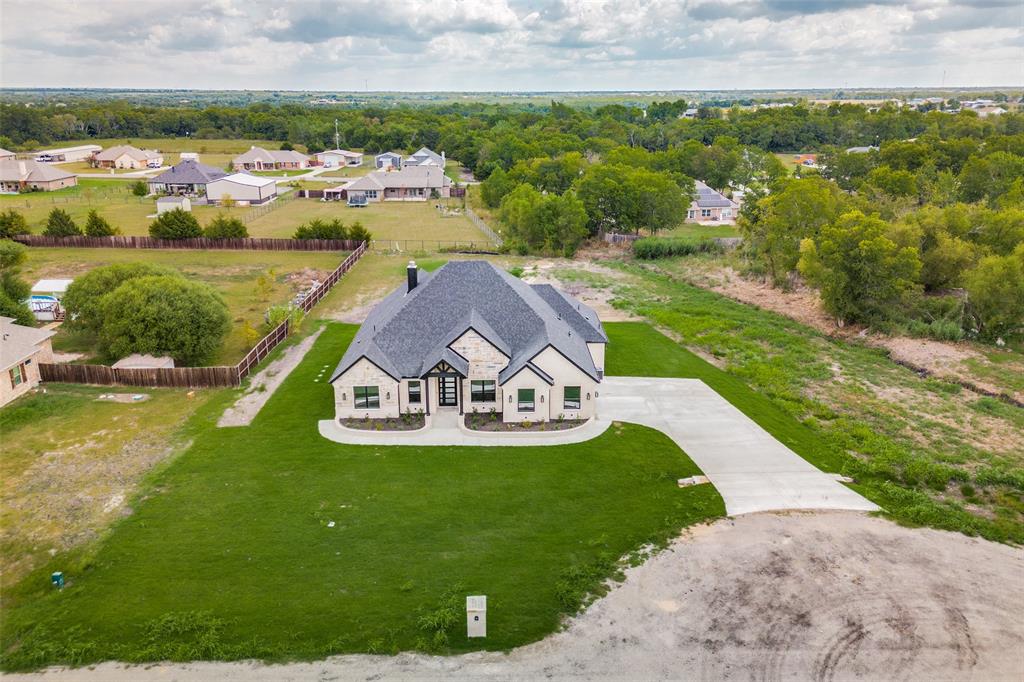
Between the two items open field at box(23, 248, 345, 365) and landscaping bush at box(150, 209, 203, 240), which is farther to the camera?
landscaping bush at box(150, 209, 203, 240)

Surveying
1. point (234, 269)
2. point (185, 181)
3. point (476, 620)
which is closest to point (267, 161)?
point (185, 181)

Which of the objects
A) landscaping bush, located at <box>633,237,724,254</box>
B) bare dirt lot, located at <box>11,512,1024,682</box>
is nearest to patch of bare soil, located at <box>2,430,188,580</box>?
bare dirt lot, located at <box>11,512,1024,682</box>

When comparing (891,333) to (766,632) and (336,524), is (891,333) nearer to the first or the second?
(766,632)

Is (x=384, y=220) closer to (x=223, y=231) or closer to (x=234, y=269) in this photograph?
(x=223, y=231)

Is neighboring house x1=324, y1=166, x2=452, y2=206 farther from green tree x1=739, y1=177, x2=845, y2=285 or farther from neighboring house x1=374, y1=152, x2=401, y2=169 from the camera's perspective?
green tree x1=739, y1=177, x2=845, y2=285

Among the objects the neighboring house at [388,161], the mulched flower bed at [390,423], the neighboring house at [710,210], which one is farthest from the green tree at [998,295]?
the neighboring house at [388,161]
